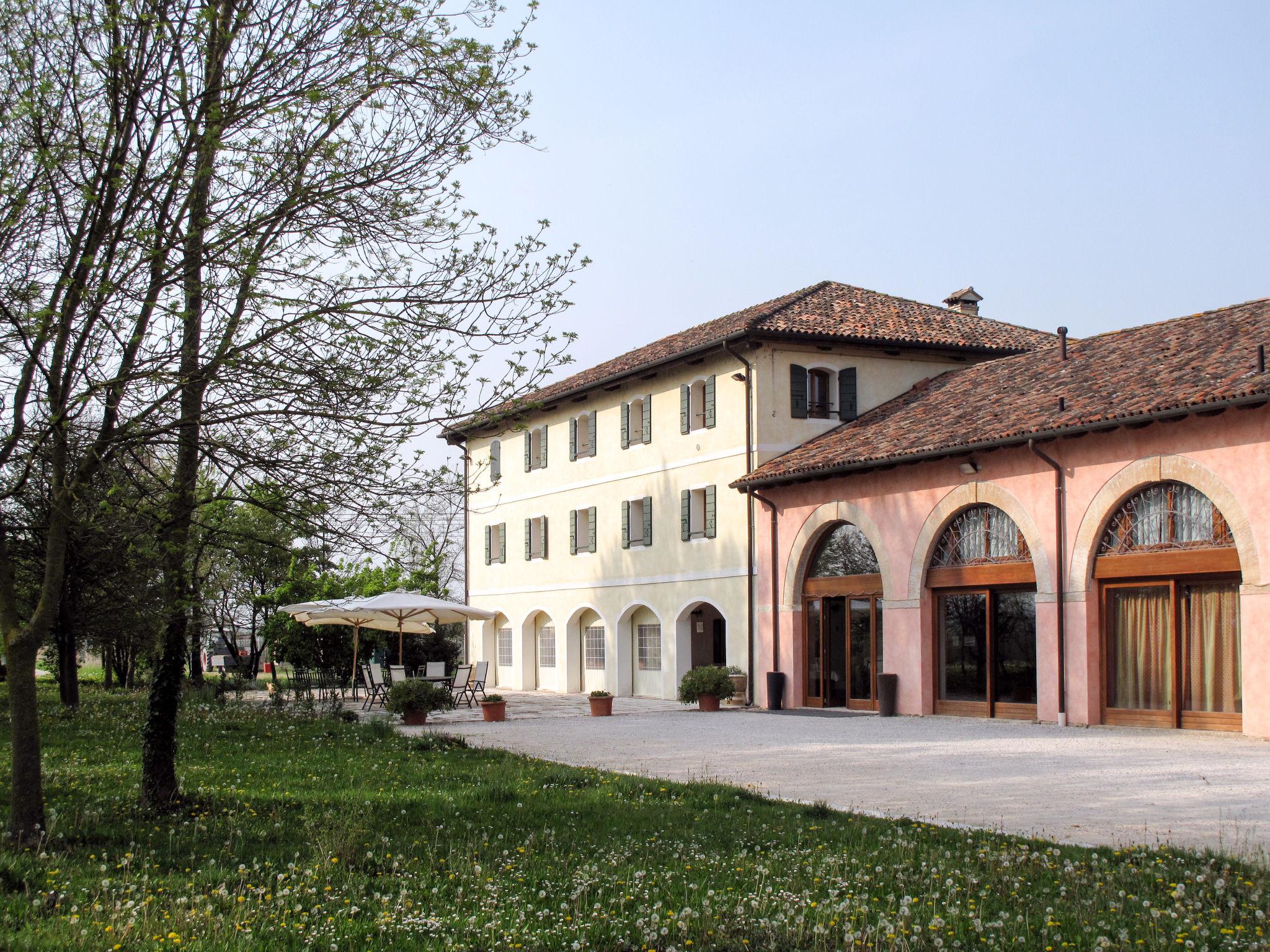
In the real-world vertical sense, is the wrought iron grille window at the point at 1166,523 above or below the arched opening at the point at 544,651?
above

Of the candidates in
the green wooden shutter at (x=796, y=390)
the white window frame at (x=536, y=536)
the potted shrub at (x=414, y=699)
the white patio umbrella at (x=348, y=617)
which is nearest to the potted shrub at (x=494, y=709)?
the potted shrub at (x=414, y=699)

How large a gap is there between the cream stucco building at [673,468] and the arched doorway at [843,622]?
1.83 m

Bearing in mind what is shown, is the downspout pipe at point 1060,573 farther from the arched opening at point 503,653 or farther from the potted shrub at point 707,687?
the arched opening at point 503,653

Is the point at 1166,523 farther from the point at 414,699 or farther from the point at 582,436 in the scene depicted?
the point at 582,436

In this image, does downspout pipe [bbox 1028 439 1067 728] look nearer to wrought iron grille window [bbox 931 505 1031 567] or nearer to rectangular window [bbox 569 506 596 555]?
wrought iron grille window [bbox 931 505 1031 567]

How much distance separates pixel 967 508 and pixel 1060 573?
2521 mm

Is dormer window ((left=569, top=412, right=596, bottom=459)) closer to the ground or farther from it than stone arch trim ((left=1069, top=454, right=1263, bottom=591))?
farther from it

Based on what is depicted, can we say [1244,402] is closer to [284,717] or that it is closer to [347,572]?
[347,572]

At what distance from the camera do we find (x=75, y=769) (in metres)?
12.8

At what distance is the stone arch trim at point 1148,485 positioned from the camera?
714 inches

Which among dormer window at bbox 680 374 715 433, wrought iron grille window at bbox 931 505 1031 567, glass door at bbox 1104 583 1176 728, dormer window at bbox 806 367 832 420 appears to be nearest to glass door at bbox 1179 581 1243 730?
glass door at bbox 1104 583 1176 728

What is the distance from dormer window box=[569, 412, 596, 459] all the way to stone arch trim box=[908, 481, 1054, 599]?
13655mm

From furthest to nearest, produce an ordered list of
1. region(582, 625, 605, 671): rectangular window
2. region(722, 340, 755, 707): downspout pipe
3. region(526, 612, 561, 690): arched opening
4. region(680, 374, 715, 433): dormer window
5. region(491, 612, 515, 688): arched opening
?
1. region(491, 612, 515, 688): arched opening
2. region(526, 612, 561, 690): arched opening
3. region(582, 625, 605, 671): rectangular window
4. region(680, 374, 715, 433): dormer window
5. region(722, 340, 755, 707): downspout pipe

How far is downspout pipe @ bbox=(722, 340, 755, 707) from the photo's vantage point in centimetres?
2819
